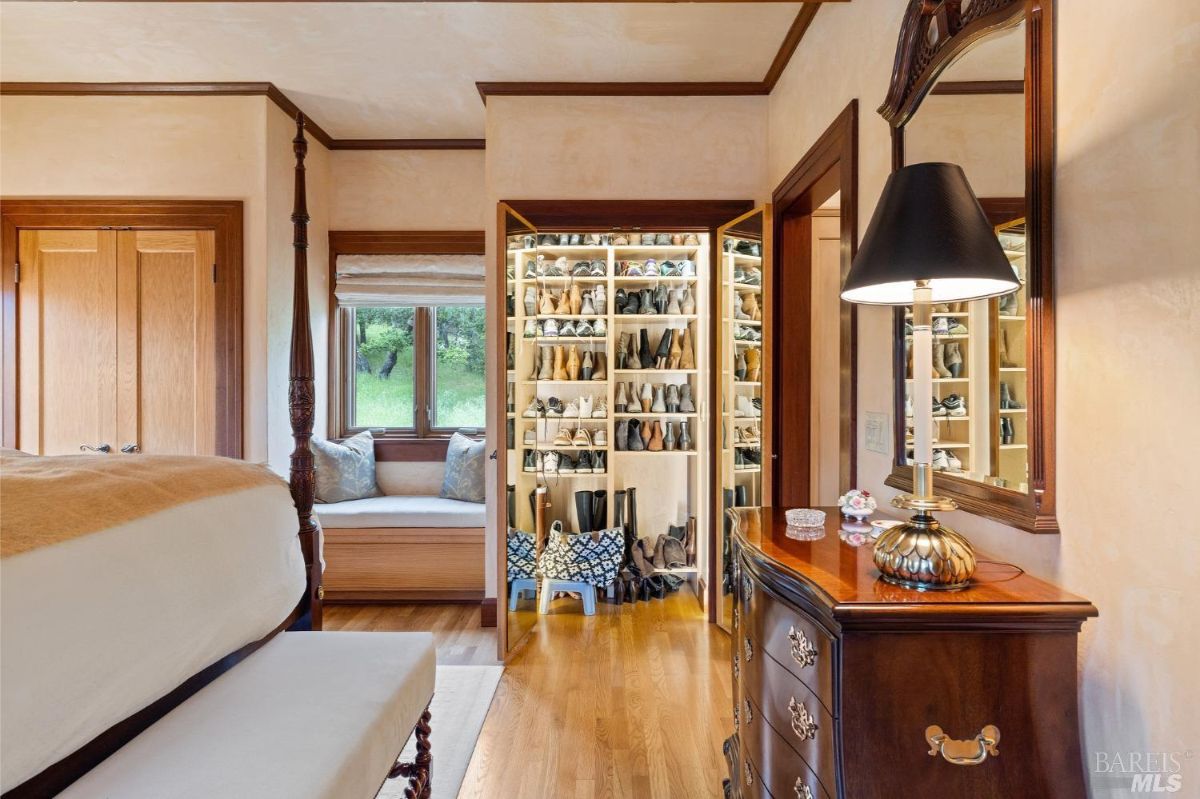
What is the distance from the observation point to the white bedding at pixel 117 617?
3.18 ft

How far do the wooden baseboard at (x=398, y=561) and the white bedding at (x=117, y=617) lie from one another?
1.97 m

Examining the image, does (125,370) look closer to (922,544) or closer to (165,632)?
(165,632)

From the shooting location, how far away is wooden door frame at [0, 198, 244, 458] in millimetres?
3248

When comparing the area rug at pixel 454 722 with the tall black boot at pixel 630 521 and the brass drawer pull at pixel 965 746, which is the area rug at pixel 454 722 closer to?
the tall black boot at pixel 630 521

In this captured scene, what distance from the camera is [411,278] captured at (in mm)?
4055

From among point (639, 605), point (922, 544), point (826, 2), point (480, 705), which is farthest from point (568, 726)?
point (826, 2)

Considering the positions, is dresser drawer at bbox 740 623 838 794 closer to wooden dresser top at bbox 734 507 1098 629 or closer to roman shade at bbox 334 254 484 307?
wooden dresser top at bbox 734 507 1098 629

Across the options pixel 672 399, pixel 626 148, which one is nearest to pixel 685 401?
pixel 672 399

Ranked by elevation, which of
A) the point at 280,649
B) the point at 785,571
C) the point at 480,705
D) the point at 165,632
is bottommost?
the point at 480,705

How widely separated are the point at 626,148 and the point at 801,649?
105 inches

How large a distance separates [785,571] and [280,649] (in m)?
1.27

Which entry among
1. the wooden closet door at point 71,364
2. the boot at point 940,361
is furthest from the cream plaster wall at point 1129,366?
the wooden closet door at point 71,364

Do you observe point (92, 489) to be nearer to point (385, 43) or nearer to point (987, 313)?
point (987, 313)

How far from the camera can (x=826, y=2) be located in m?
2.25
